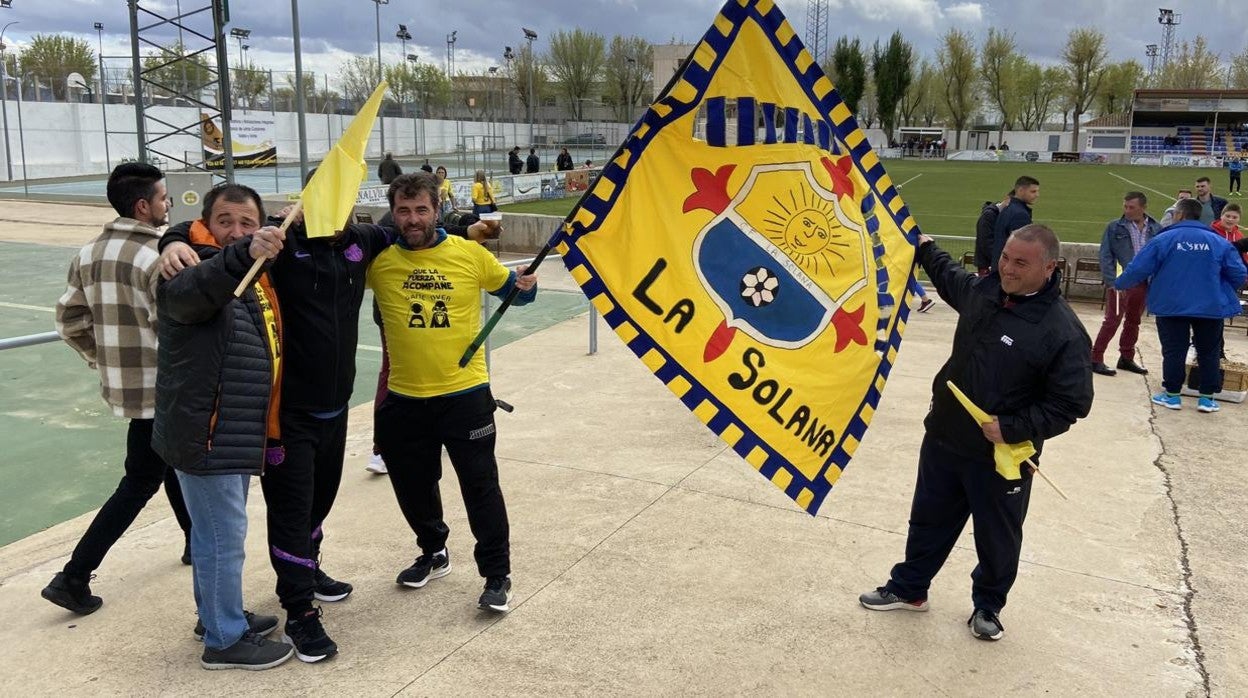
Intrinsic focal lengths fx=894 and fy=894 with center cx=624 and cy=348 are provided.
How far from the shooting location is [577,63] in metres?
73.7

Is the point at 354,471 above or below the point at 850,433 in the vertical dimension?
below

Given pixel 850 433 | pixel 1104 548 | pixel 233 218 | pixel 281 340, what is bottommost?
pixel 1104 548

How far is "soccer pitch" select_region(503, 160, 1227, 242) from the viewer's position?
75.8 ft

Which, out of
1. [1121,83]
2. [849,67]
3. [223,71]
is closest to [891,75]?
[849,67]

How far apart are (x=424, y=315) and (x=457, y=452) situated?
1.95 feet

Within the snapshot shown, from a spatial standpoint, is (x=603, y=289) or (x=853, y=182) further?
(x=853, y=182)

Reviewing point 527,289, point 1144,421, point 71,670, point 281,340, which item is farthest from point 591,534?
point 1144,421

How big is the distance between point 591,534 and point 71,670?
235 cm

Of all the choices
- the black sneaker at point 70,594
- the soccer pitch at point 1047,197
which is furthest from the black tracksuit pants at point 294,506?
the soccer pitch at point 1047,197

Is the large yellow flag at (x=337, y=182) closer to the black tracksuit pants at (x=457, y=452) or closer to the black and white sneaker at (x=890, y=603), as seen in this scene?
the black tracksuit pants at (x=457, y=452)

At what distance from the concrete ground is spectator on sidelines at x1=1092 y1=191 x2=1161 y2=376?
2.33 metres

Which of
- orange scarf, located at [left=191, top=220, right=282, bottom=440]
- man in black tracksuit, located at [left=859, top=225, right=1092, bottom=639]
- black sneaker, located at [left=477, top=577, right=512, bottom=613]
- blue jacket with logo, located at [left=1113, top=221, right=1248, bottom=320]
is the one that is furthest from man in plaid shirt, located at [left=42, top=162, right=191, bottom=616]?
blue jacket with logo, located at [left=1113, top=221, right=1248, bottom=320]

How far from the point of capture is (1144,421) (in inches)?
272

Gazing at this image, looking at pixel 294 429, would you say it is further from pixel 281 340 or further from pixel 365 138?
pixel 365 138
